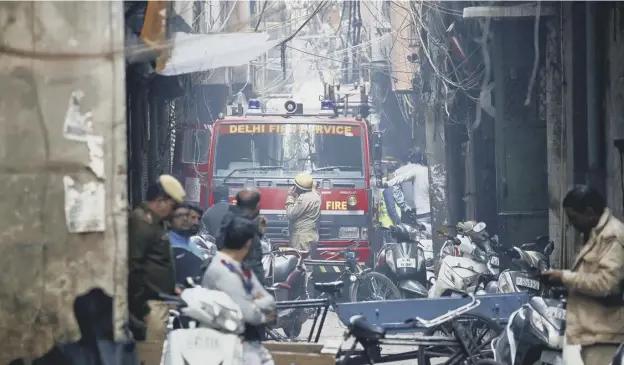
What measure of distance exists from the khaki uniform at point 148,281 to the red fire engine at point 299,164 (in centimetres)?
755

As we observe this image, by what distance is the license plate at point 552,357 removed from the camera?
256 inches

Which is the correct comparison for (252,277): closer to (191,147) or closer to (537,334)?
(537,334)

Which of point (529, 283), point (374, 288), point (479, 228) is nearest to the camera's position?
point (529, 283)

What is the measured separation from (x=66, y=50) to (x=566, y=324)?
10.8ft

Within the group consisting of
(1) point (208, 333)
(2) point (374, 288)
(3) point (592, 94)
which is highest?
(3) point (592, 94)

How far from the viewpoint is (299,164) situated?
14.8 meters

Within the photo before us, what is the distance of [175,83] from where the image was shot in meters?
12.5

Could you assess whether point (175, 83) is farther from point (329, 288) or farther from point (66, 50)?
point (66, 50)

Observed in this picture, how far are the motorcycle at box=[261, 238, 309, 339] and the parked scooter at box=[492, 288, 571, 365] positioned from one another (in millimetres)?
4299

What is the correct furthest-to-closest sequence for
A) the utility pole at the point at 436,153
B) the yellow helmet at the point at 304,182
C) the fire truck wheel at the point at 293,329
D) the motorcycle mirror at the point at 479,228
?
the utility pole at the point at 436,153 → the yellow helmet at the point at 304,182 → the motorcycle mirror at the point at 479,228 → the fire truck wheel at the point at 293,329

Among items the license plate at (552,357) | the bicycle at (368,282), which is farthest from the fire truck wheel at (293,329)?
the license plate at (552,357)

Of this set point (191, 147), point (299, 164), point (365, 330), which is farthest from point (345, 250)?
point (191, 147)

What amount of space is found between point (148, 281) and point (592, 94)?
218 inches

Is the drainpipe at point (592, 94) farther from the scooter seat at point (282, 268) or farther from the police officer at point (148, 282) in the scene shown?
the police officer at point (148, 282)
